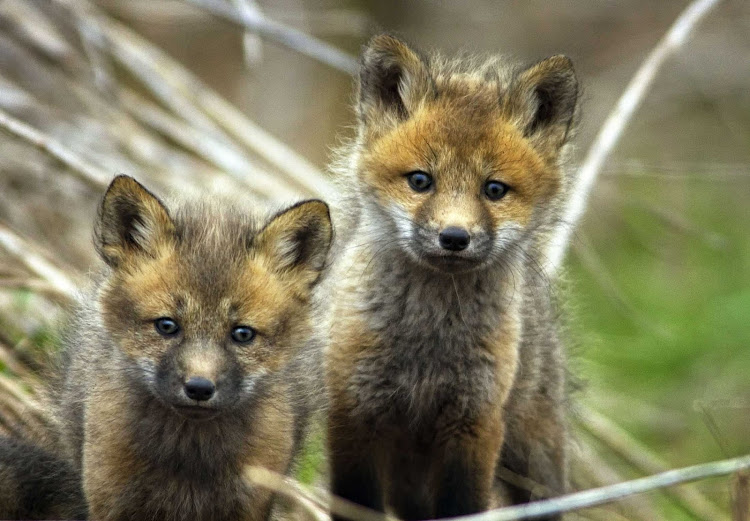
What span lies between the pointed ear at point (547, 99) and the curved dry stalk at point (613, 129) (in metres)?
0.92

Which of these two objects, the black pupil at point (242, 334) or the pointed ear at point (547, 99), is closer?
the black pupil at point (242, 334)

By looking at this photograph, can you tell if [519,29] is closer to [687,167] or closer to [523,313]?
A: [687,167]

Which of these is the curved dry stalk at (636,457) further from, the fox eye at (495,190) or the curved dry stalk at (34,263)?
the curved dry stalk at (34,263)

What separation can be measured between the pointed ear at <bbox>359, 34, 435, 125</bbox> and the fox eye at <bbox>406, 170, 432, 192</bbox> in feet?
1.24

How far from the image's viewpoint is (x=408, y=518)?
21.4ft

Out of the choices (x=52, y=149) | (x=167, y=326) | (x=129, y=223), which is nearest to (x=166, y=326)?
(x=167, y=326)

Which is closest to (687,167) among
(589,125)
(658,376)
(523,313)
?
(523,313)

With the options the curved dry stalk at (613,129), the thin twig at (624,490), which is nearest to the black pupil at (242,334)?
the thin twig at (624,490)

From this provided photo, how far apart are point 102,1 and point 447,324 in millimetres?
6133

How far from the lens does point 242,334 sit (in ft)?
16.9

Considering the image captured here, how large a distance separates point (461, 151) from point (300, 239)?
34.5 inches

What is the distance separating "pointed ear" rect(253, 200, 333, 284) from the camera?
5426 mm

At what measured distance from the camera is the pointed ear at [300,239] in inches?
214

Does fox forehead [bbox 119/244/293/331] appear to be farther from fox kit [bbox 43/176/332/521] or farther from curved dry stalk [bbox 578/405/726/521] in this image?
curved dry stalk [bbox 578/405/726/521]
